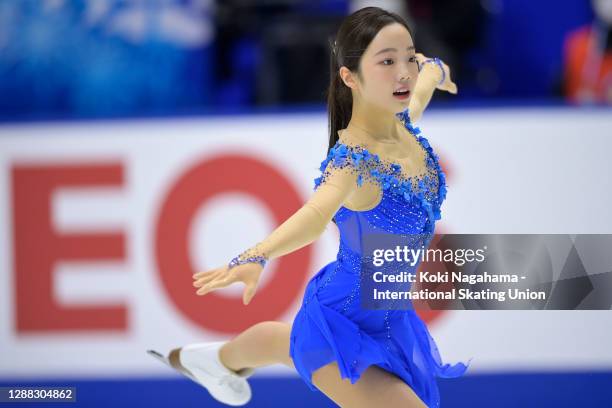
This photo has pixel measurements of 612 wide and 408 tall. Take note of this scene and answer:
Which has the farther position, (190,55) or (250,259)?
(190,55)

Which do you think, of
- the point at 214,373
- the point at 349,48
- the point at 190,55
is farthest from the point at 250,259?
the point at 190,55

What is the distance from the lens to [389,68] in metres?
2.63

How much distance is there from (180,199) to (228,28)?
156 cm

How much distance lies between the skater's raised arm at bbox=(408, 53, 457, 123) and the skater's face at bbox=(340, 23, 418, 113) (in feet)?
→ 1.40

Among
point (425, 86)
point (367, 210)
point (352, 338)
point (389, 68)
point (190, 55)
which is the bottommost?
point (352, 338)

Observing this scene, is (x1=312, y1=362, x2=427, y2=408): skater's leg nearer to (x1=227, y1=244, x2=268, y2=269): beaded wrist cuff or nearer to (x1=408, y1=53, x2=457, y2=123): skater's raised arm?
(x1=227, y1=244, x2=268, y2=269): beaded wrist cuff

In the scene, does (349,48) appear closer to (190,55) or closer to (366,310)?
(366,310)

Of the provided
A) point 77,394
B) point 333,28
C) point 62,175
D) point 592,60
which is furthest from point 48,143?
point 592,60

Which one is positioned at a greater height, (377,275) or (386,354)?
(377,275)

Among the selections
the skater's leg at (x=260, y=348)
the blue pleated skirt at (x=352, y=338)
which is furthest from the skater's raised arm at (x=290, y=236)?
the skater's leg at (x=260, y=348)

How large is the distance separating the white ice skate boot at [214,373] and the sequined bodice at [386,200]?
25.5 inches

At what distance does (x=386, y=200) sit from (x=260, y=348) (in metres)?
0.68

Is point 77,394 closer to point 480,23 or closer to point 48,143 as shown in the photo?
point 48,143

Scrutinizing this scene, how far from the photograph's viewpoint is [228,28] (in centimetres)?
581
